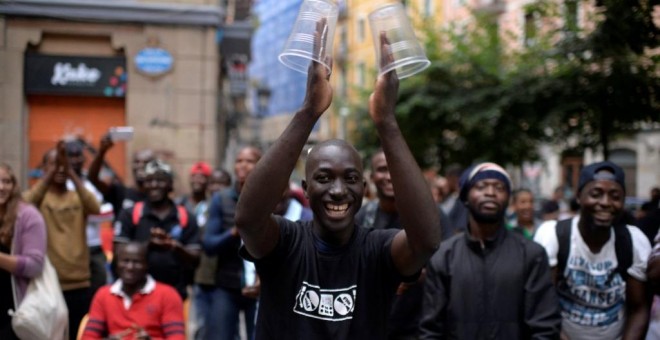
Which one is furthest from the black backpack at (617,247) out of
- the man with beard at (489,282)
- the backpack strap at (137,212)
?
the backpack strap at (137,212)

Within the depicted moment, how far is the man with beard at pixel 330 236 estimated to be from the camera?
2707 millimetres

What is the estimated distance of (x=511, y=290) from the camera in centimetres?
428

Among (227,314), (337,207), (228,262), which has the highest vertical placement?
(337,207)

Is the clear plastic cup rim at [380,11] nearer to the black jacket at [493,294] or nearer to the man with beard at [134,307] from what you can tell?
the black jacket at [493,294]

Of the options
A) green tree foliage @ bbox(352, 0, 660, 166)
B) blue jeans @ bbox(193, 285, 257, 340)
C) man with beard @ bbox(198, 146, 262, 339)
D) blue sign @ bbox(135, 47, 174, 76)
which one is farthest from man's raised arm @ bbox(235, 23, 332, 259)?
blue sign @ bbox(135, 47, 174, 76)

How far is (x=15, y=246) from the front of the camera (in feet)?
17.2

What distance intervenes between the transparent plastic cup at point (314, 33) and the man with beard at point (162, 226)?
358 centimetres

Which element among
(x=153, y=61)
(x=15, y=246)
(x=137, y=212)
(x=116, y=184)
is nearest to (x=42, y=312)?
(x=15, y=246)

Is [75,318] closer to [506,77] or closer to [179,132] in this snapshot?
[179,132]

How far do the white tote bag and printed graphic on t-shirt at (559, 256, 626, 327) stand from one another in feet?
11.0

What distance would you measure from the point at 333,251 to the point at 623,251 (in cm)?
237

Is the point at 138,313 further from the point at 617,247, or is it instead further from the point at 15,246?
the point at 617,247

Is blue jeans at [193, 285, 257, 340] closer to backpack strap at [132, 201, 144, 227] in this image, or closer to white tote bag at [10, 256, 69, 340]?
backpack strap at [132, 201, 144, 227]

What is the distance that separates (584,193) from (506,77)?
1044cm
